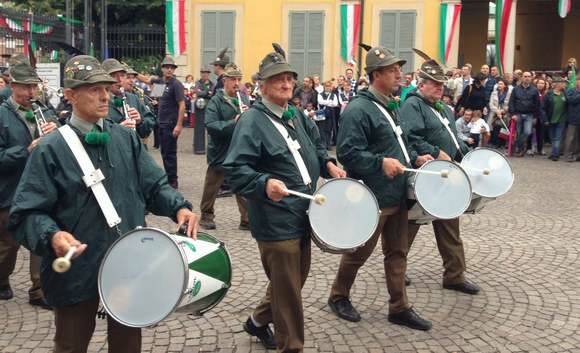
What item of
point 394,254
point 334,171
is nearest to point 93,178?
point 334,171

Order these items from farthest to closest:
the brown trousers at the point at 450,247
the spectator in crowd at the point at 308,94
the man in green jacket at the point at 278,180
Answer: the spectator in crowd at the point at 308,94
the brown trousers at the point at 450,247
the man in green jacket at the point at 278,180

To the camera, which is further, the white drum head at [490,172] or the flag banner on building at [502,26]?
the flag banner on building at [502,26]

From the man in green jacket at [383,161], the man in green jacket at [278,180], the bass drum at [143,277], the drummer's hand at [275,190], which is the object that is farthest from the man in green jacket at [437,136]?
the bass drum at [143,277]

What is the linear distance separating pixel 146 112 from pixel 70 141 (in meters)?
4.88

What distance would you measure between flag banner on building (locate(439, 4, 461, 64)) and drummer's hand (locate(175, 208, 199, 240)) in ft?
64.9

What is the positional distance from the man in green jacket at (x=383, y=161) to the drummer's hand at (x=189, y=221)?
5.71 feet

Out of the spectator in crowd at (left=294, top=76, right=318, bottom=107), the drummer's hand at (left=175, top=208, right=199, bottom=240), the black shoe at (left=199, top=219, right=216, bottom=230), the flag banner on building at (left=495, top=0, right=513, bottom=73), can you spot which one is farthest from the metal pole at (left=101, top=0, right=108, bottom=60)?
the drummer's hand at (left=175, top=208, right=199, bottom=240)

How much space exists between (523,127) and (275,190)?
43.0 feet

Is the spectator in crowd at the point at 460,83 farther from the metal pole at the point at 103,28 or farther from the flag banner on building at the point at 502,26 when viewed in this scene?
the metal pole at the point at 103,28

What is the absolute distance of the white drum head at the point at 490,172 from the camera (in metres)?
5.49


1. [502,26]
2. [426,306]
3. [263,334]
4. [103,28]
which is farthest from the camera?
[502,26]

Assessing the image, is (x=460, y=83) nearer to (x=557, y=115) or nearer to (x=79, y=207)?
(x=557, y=115)

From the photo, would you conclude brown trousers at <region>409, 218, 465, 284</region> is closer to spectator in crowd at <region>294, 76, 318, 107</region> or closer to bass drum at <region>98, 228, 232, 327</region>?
bass drum at <region>98, 228, 232, 327</region>

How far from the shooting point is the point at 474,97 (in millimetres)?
15297
